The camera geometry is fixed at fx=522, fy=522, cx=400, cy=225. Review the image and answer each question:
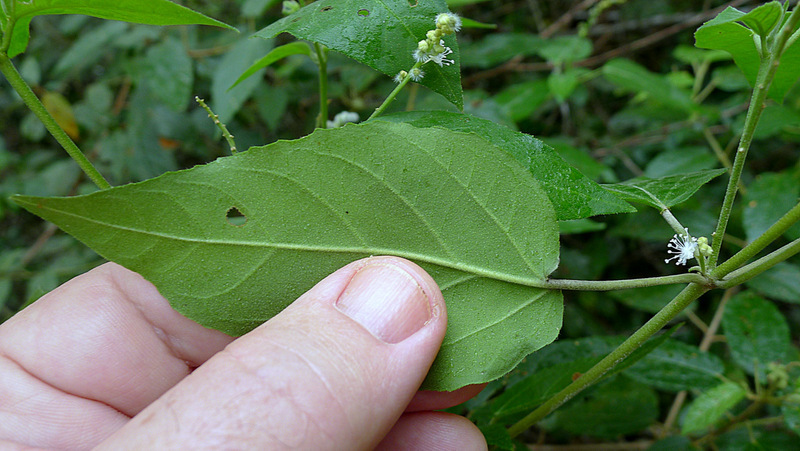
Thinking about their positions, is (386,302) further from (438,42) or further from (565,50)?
(565,50)

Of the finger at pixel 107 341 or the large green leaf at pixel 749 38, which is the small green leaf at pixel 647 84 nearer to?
the large green leaf at pixel 749 38

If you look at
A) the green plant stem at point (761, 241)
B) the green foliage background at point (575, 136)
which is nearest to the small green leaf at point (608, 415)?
the green foliage background at point (575, 136)

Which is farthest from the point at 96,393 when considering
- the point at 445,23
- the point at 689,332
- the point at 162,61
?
the point at 689,332

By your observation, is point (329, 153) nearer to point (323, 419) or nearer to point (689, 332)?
point (323, 419)

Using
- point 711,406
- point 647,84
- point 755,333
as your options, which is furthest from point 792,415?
point 647,84

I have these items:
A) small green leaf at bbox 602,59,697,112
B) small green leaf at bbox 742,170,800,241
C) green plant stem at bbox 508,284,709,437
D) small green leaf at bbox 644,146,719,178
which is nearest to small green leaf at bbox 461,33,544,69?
small green leaf at bbox 602,59,697,112

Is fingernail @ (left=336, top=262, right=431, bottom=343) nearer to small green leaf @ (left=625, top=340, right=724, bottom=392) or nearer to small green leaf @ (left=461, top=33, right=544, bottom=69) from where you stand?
small green leaf @ (left=625, top=340, right=724, bottom=392)
